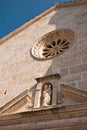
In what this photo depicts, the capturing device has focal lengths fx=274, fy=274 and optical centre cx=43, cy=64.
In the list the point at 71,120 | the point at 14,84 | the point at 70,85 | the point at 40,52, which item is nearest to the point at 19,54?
the point at 40,52

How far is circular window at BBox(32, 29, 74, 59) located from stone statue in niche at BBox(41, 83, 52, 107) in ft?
5.22

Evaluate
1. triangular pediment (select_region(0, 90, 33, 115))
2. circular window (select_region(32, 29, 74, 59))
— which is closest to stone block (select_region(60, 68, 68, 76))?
circular window (select_region(32, 29, 74, 59))

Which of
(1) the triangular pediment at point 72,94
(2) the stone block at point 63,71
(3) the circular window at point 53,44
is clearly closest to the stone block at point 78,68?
(2) the stone block at point 63,71

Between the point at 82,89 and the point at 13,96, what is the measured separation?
2554mm

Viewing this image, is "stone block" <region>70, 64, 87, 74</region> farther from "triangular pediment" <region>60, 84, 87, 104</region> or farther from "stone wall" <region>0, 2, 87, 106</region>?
"triangular pediment" <region>60, 84, 87, 104</region>

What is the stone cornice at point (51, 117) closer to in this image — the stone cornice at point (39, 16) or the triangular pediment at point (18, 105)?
the triangular pediment at point (18, 105)

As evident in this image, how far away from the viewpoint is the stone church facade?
297 inches

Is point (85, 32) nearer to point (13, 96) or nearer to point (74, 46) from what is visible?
point (74, 46)

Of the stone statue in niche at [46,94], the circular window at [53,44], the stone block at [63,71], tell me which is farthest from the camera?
the circular window at [53,44]

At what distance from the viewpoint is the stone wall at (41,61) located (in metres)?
8.94

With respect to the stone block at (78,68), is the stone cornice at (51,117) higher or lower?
lower

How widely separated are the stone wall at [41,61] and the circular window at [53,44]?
0.76 ft

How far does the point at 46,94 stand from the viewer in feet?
27.9

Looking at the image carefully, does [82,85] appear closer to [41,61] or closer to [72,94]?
[72,94]
